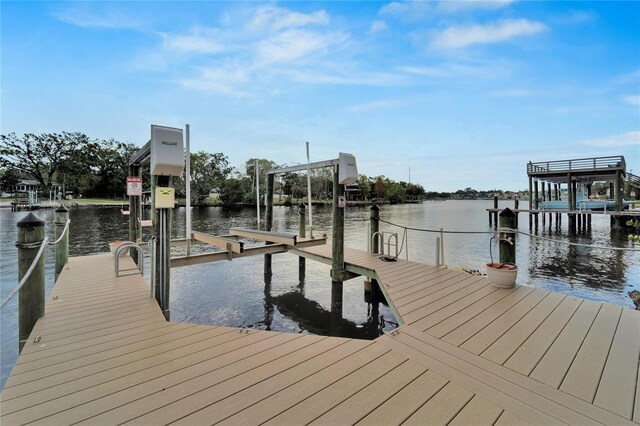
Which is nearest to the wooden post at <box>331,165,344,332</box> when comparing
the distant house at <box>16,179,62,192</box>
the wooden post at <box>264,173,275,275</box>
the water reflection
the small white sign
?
the wooden post at <box>264,173,275,275</box>

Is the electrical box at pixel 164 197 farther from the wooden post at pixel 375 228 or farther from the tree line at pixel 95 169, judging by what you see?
the tree line at pixel 95 169

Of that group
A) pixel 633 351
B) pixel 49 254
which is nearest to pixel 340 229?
pixel 633 351

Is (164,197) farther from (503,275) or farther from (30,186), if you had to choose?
(30,186)

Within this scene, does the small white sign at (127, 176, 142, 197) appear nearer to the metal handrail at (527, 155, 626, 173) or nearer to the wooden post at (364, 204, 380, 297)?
the wooden post at (364, 204, 380, 297)

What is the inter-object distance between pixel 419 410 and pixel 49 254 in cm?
1573

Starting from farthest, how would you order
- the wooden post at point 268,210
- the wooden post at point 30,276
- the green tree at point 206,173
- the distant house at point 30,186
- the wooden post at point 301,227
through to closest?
the green tree at point 206,173
the distant house at point 30,186
the wooden post at point 301,227
the wooden post at point 268,210
the wooden post at point 30,276

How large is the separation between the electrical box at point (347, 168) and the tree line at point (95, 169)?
36.9 metres

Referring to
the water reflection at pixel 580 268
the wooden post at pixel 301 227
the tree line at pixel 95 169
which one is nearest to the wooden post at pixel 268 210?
the wooden post at pixel 301 227

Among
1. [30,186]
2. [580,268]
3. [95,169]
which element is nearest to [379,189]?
[95,169]

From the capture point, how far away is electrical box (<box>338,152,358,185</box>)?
5720 mm

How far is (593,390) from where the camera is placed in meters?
1.91

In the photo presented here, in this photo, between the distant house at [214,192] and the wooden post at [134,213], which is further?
the distant house at [214,192]

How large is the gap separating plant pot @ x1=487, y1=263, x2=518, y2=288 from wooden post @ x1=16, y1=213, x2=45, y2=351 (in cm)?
587

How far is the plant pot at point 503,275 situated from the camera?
13.5 feet
